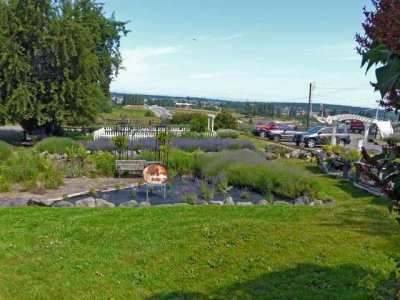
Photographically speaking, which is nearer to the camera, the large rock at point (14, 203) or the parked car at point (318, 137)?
the large rock at point (14, 203)

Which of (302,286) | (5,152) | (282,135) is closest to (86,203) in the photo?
(302,286)

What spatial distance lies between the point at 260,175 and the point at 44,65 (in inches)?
741

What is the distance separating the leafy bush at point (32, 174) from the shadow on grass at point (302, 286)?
8.46m

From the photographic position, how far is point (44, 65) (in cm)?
2631

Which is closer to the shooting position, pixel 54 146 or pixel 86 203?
pixel 86 203

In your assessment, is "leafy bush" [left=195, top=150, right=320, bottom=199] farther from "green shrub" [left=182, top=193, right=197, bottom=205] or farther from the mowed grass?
the mowed grass

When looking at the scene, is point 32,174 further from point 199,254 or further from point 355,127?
point 355,127

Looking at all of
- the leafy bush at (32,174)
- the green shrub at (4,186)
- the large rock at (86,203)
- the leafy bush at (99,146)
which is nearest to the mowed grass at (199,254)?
the large rock at (86,203)

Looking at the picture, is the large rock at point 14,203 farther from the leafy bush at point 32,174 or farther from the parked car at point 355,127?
the parked car at point 355,127

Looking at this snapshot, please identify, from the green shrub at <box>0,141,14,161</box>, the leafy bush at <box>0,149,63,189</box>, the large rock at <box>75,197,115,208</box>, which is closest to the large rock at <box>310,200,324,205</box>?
the large rock at <box>75,197,115,208</box>

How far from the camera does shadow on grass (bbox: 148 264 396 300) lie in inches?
178

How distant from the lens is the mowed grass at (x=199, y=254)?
15.5 ft

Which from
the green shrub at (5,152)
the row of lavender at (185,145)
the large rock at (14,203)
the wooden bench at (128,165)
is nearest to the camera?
the large rock at (14,203)

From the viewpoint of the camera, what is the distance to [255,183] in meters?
12.3
